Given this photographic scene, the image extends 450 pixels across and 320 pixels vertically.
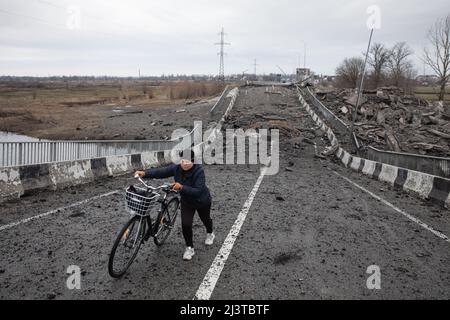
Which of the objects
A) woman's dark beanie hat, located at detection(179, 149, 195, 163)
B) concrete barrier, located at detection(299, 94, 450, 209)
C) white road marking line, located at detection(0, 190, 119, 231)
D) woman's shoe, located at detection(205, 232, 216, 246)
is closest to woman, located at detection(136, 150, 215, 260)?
woman's dark beanie hat, located at detection(179, 149, 195, 163)

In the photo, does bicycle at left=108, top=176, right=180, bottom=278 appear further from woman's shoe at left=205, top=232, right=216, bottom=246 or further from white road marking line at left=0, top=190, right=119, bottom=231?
white road marking line at left=0, top=190, right=119, bottom=231

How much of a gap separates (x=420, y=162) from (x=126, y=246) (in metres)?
13.3

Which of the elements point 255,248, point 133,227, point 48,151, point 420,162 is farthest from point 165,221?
point 420,162

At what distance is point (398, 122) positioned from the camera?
3164cm

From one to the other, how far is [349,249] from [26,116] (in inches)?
1875

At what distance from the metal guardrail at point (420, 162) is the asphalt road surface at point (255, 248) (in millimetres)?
3620

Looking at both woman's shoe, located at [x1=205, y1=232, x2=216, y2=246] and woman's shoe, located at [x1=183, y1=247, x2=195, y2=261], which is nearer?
woman's shoe, located at [x1=183, y1=247, x2=195, y2=261]

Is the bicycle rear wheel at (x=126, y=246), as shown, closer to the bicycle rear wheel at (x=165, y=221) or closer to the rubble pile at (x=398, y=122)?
the bicycle rear wheel at (x=165, y=221)

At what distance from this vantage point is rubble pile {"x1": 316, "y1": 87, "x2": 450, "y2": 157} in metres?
24.4

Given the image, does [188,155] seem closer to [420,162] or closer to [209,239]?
[209,239]

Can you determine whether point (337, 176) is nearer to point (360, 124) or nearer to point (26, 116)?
point (360, 124)

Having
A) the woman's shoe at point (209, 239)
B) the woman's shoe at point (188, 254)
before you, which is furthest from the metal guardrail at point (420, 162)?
the woman's shoe at point (188, 254)

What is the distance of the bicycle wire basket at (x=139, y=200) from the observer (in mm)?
5000

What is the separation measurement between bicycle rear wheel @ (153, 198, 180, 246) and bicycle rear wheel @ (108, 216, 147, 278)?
56cm
